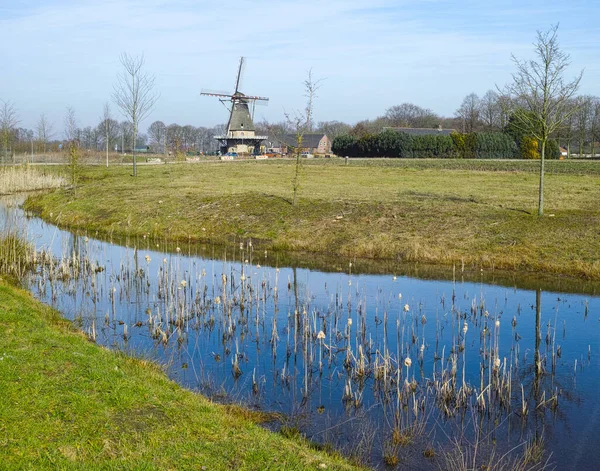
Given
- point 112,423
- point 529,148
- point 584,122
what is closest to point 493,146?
point 529,148

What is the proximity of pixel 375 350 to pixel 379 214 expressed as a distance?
588 inches

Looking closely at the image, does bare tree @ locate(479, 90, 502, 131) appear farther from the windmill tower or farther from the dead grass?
the dead grass

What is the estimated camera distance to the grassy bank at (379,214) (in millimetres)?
21641

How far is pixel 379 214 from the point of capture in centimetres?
2647

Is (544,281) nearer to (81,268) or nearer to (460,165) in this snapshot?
(81,268)

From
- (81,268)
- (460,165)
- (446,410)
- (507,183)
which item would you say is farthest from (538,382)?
(460,165)

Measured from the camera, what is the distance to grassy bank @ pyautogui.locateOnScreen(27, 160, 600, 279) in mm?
21641

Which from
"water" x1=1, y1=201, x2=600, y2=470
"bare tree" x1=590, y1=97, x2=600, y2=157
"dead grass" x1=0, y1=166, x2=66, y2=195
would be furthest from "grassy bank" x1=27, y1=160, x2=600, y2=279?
"bare tree" x1=590, y1=97, x2=600, y2=157

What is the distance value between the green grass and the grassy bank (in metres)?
14.4

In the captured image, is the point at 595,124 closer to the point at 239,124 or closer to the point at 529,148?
the point at 529,148

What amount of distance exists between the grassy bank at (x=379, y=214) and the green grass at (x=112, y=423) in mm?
14379

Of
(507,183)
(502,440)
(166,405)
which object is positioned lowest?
(502,440)

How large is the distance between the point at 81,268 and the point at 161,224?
31.8 ft

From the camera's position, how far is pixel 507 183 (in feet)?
120
